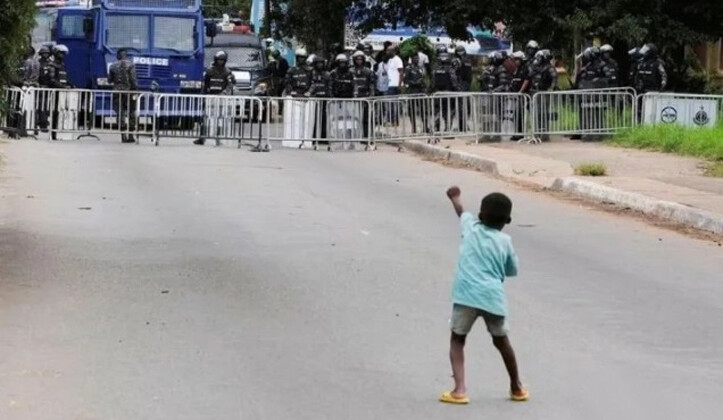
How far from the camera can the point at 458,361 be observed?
22.2 feet

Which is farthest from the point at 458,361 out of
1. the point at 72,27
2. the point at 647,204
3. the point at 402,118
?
the point at 72,27

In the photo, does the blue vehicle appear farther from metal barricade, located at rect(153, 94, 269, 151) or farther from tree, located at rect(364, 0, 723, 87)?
tree, located at rect(364, 0, 723, 87)

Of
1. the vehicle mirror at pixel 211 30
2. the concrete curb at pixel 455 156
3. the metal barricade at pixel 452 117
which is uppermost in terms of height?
the vehicle mirror at pixel 211 30

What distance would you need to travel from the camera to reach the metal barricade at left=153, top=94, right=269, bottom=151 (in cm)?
2480

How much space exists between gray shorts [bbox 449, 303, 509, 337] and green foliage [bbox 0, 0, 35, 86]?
517 centimetres

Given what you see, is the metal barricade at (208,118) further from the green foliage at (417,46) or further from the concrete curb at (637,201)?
the green foliage at (417,46)

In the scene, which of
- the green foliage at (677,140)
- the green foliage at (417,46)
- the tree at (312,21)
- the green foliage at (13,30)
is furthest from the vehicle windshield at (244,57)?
the green foliage at (13,30)

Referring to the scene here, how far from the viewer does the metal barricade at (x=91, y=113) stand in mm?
25062

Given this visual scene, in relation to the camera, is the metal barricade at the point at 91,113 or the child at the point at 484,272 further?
the metal barricade at the point at 91,113

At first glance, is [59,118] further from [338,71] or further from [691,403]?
[691,403]

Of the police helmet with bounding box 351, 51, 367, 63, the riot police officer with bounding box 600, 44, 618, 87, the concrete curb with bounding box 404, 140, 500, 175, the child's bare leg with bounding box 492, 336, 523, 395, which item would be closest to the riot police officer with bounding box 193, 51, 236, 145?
the police helmet with bounding box 351, 51, 367, 63

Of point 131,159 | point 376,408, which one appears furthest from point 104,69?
point 376,408

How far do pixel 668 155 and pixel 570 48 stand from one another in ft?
33.8

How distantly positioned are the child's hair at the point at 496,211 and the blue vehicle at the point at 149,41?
2359cm
